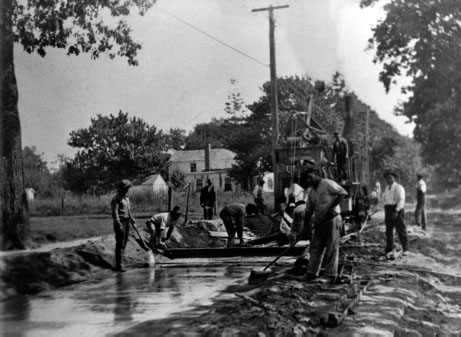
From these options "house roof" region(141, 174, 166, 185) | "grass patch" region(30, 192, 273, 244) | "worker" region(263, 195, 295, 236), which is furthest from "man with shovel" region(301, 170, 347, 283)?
"house roof" region(141, 174, 166, 185)

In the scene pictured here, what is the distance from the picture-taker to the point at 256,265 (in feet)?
35.2

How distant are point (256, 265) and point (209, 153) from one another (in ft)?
17.9

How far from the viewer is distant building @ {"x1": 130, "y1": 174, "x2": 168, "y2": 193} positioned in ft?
41.7

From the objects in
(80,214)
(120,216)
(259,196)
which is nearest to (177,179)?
(80,214)

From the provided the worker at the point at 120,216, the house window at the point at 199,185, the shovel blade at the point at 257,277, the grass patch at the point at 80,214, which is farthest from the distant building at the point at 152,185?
Result: the shovel blade at the point at 257,277

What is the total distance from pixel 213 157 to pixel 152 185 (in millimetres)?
3125

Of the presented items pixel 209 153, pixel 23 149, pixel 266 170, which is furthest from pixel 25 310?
pixel 266 170

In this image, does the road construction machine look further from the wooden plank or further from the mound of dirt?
the wooden plank

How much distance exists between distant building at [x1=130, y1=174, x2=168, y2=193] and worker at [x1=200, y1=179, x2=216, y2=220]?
2072mm

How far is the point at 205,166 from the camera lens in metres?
15.5

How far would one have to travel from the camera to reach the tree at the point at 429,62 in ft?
54.4

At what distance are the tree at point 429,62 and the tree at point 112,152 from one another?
27.1 feet

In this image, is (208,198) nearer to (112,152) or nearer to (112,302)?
(112,152)

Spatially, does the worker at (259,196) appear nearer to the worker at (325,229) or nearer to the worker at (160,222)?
the worker at (160,222)
